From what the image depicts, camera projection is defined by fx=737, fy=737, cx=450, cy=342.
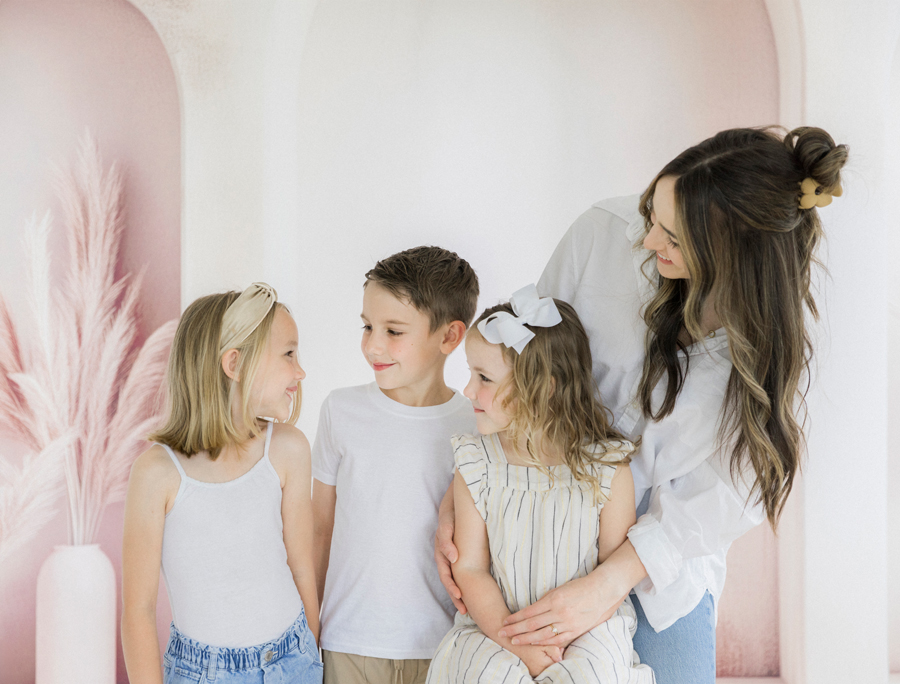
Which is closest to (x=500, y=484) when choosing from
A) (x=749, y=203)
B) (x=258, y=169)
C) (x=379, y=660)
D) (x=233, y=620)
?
(x=379, y=660)

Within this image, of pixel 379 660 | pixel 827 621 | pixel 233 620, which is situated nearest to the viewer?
pixel 233 620

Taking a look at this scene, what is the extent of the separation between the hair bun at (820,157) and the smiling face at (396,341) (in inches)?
32.2

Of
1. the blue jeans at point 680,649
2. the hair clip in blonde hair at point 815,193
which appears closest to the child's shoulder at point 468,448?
the blue jeans at point 680,649

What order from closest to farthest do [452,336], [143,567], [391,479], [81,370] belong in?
[143,567]
[391,479]
[452,336]
[81,370]

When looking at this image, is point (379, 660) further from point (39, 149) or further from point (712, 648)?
point (39, 149)

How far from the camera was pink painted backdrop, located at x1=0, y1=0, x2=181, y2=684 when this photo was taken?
2.64m

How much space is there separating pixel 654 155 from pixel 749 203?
1.55 metres

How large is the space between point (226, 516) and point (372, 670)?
462 millimetres

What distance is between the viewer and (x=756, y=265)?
1378 mm

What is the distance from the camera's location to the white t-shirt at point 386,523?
1.58 metres

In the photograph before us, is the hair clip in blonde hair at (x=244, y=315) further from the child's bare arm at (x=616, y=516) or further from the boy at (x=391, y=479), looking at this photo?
the child's bare arm at (x=616, y=516)

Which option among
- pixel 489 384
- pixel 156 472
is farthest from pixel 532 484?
pixel 156 472

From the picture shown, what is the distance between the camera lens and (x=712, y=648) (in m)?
1.51

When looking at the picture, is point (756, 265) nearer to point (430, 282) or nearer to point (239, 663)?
point (430, 282)
